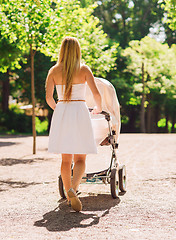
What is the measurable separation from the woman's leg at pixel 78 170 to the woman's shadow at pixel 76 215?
34 centimetres

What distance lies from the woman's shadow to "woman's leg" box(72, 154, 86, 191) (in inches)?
13.4

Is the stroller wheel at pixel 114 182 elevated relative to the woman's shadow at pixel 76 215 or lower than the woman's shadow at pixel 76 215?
elevated

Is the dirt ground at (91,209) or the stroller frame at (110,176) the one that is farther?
the stroller frame at (110,176)

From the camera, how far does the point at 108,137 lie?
248 inches

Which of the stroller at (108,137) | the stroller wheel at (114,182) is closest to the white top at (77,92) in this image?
the stroller at (108,137)

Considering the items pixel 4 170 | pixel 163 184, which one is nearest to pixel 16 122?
pixel 4 170

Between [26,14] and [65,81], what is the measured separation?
23.0ft

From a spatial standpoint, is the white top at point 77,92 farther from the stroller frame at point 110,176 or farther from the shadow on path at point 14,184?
the shadow on path at point 14,184

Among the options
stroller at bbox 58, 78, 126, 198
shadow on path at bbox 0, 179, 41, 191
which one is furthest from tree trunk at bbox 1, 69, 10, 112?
stroller at bbox 58, 78, 126, 198

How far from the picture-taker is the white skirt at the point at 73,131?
5.22 meters

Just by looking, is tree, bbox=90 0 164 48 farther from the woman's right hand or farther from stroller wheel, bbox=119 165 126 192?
the woman's right hand

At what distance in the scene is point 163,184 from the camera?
7.56 metres

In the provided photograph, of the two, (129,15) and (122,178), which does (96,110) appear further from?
(129,15)

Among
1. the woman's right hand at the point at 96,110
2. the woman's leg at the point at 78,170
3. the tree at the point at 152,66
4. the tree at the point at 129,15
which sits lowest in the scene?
the woman's leg at the point at 78,170
